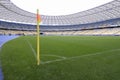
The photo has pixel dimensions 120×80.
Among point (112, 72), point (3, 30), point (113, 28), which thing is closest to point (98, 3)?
point (113, 28)

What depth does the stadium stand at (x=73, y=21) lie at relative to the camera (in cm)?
5011

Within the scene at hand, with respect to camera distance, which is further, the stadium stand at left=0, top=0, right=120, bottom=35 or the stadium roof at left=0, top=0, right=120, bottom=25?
the stadium stand at left=0, top=0, right=120, bottom=35

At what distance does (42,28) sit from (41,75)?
92.3 meters

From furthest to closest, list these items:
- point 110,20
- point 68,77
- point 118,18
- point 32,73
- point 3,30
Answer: point 3,30, point 110,20, point 118,18, point 32,73, point 68,77

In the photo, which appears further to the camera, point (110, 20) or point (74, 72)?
point (110, 20)

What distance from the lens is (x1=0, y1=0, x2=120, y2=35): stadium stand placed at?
5011 centimetres

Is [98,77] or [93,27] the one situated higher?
[98,77]

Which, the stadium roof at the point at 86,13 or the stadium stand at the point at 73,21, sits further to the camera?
the stadium stand at the point at 73,21

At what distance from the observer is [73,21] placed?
7744 centimetres

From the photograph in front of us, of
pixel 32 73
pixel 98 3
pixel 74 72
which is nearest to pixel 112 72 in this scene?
pixel 74 72

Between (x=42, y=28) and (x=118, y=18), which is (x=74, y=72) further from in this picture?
(x=42, y=28)

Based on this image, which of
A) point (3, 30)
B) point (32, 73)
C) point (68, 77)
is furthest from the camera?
point (3, 30)

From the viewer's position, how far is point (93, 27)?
72.6 meters

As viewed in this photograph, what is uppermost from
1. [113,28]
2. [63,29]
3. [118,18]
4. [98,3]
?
[98,3]
